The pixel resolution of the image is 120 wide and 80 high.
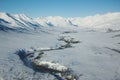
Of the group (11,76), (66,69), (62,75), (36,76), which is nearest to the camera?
(11,76)

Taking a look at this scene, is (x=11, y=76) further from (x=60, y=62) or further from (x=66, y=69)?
(x=60, y=62)

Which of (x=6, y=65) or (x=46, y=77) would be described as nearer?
(x=46, y=77)

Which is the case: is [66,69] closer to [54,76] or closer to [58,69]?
[58,69]

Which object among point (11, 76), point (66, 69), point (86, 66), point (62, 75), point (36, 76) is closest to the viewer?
point (11, 76)

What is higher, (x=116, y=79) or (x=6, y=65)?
(x=6, y=65)

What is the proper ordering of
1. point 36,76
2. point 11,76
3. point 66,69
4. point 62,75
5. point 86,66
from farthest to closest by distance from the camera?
1. point 86,66
2. point 66,69
3. point 62,75
4. point 36,76
5. point 11,76

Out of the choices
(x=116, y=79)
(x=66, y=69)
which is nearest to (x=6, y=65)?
(x=66, y=69)

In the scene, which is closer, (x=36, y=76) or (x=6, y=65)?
(x=36, y=76)

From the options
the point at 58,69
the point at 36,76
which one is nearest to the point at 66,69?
the point at 58,69

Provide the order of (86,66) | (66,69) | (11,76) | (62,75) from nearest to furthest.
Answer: (11,76)
(62,75)
(66,69)
(86,66)
